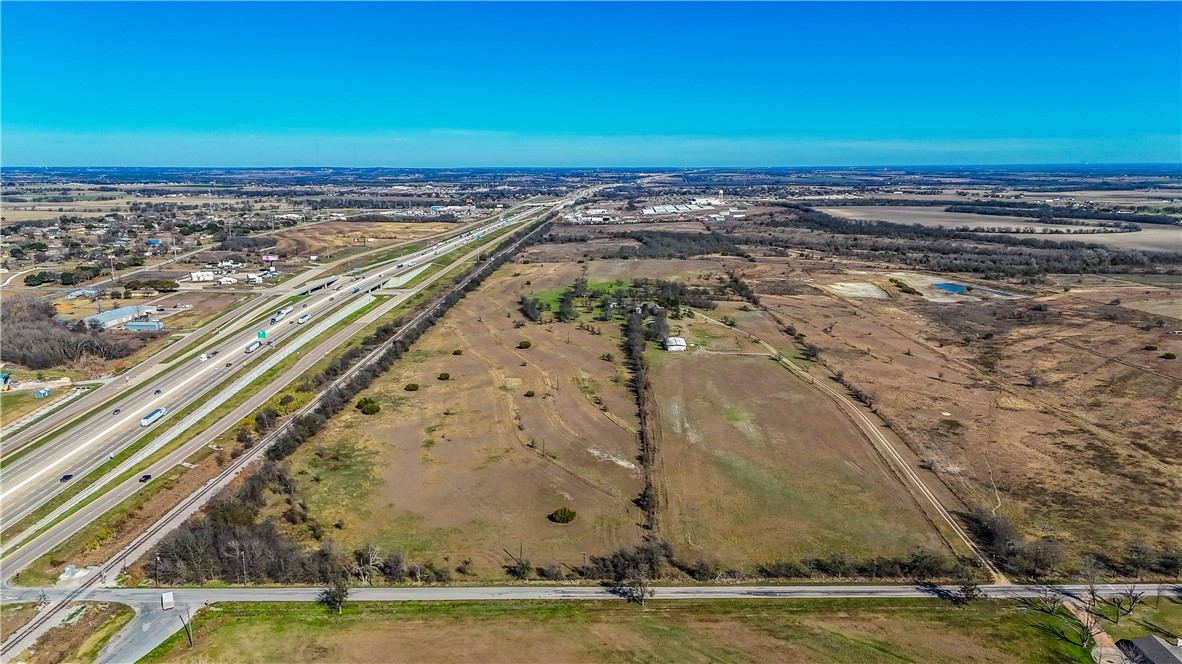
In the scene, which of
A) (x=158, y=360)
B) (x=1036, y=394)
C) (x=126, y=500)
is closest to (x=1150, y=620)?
(x=1036, y=394)

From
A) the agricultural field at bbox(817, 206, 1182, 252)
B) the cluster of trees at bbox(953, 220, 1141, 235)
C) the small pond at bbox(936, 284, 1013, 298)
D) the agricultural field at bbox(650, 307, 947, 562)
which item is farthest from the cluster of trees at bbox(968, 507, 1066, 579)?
the cluster of trees at bbox(953, 220, 1141, 235)

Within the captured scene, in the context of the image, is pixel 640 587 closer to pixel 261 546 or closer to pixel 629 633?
pixel 629 633

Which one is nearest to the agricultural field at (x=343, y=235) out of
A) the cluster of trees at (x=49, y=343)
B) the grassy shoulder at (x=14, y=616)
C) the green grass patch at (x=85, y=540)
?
the cluster of trees at (x=49, y=343)

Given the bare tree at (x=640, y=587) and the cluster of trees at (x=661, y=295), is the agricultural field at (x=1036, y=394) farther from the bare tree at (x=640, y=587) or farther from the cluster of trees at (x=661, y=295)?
the bare tree at (x=640, y=587)

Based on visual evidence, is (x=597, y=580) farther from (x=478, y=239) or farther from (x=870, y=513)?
(x=478, y=239)

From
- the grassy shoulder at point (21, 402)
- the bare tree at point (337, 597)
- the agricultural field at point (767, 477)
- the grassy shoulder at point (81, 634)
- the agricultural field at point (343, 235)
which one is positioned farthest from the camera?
the agricultural field at point (343, 235)

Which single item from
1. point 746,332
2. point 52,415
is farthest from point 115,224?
→ point 746,332

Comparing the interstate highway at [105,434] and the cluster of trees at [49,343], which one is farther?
the cluster of trees at [49,343]

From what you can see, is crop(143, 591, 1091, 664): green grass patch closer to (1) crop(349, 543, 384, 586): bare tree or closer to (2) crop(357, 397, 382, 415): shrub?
(1) crop(349, 543, 384, 586): bare tree
